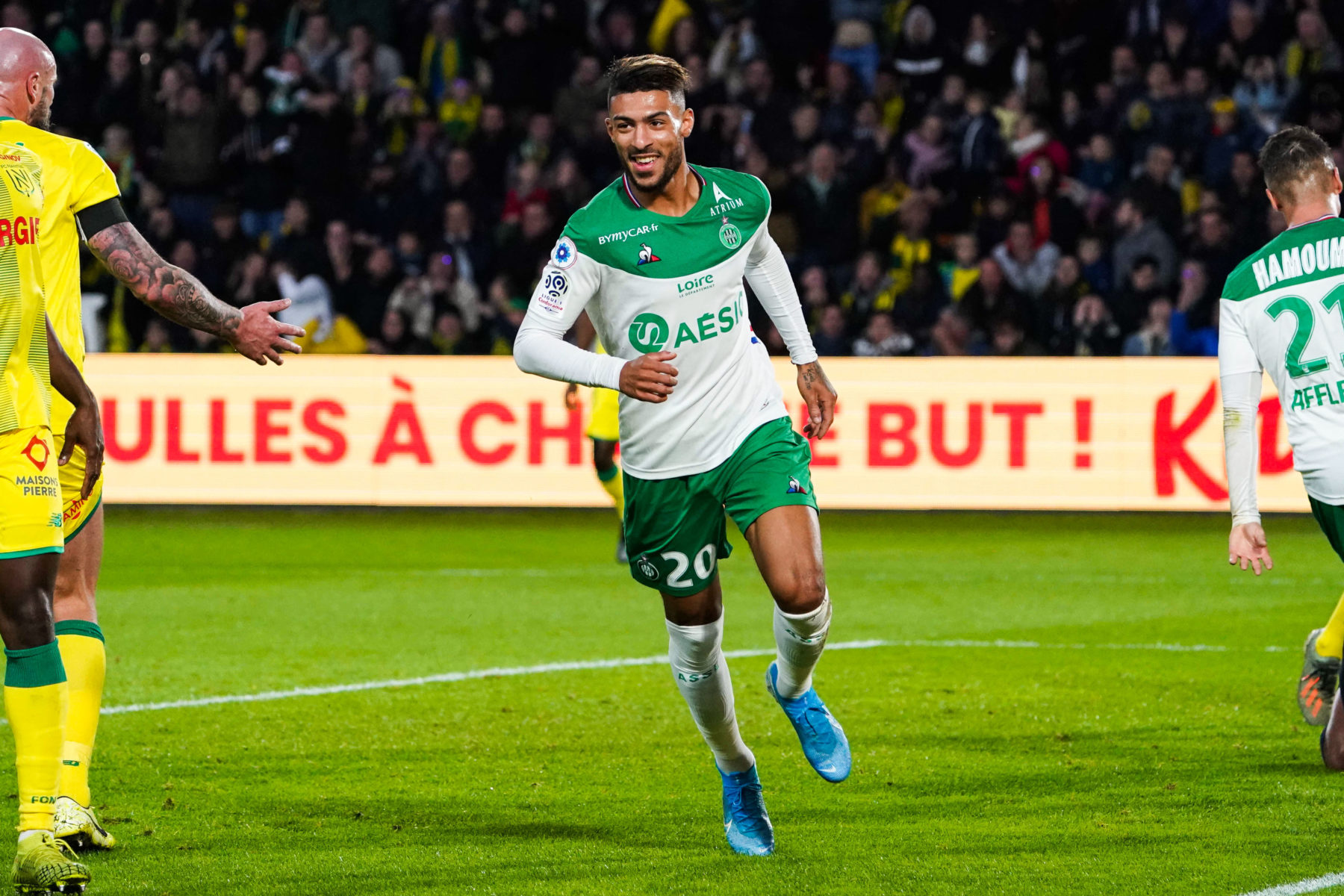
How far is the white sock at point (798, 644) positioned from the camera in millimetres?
5480

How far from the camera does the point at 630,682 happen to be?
847 centimetres

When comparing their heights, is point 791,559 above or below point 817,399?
below

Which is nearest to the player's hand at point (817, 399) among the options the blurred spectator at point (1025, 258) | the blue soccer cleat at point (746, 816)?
the blue soccer cleat at point (746, 816)

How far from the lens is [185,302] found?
514 cm

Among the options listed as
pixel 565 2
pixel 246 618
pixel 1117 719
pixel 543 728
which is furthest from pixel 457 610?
pixel 565 2

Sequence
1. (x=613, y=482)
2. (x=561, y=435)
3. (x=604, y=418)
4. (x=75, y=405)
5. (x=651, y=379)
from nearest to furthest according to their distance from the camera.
Result: (x=651, y=379) → (x=75, y=405) → (x=604, y=418) → (x=613, y=482) → (x=561, y=435)

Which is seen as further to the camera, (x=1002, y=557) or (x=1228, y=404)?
(x=1002, y=557)

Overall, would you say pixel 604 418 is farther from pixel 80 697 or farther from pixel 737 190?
pixel 80 697

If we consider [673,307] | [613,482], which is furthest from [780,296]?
[613,482]

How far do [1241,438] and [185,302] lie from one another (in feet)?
10.2

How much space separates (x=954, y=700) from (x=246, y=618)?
14.1 feet

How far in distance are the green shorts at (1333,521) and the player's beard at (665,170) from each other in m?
2.22

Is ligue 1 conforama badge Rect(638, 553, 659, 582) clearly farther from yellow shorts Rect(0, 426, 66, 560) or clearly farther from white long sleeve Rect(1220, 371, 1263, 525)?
white long sleeve Rect(1220, 371, 1263, 525)

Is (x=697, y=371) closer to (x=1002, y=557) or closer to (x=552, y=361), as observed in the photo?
(x=552, y=361)
